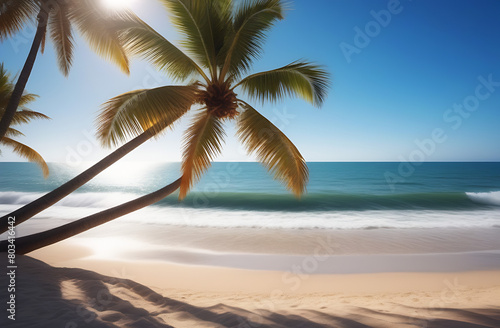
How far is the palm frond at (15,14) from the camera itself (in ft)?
18.4

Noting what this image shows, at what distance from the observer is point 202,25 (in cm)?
536

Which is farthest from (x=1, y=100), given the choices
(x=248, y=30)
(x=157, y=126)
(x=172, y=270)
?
(x=248, y=30)

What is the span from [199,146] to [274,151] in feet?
5.07

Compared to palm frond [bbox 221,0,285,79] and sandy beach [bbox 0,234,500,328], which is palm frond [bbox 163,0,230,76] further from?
sandy beach [bbox 0,234,500,328]

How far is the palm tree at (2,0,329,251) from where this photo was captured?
4.62m

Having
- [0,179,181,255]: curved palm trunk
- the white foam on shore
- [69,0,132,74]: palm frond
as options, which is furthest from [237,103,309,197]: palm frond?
the white foam on shore

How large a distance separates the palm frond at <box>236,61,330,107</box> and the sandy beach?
4.26 m

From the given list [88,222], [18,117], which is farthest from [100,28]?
[18,117]

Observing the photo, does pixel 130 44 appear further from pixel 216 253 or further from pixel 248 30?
pixel 216 253

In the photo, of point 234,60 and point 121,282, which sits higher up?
point 234,60

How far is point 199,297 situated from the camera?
4.86 m

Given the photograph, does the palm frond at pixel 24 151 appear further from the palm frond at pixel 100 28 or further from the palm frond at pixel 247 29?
the palm frond at pixel 247 29

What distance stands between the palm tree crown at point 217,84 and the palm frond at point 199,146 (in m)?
0.02

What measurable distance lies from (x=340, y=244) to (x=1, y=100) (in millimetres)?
12153
